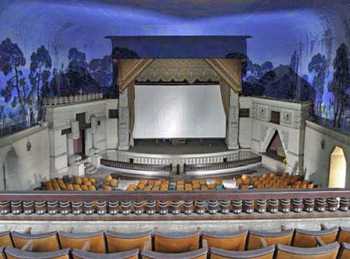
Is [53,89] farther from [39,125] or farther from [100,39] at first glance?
[100,39]

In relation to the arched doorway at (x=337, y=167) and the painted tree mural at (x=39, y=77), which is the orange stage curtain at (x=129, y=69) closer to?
the painted tree mural at (x=39, y=77)

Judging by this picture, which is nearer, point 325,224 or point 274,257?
point 274,257

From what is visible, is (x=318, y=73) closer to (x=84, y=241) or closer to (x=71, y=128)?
(x=71, y=128)

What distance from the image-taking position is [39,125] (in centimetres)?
1708

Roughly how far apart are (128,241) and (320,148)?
44.8 feet

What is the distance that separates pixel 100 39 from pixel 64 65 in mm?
2460

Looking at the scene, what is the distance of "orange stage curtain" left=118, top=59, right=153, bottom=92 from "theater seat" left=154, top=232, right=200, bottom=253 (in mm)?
16430

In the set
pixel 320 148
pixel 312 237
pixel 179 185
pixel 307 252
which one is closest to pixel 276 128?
pixel 320 148

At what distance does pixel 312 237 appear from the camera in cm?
553

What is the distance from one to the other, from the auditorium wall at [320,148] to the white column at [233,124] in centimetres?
471

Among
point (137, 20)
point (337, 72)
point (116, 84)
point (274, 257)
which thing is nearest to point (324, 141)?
point (337, 72)

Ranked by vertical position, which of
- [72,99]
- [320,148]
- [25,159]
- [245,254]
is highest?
[72,99]

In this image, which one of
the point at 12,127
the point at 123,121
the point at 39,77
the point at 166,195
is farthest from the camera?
the point at 123,121

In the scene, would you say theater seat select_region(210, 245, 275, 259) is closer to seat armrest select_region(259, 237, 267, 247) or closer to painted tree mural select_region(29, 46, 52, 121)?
seat armrest select_region(259, 237, 267, 247)
